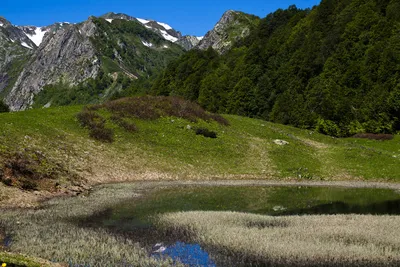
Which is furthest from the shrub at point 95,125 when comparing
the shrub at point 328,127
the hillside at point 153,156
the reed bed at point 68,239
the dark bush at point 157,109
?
the shrub at point 328,127

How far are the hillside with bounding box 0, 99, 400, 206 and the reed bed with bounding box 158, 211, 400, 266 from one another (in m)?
14.2

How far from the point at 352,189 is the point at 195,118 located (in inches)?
1169

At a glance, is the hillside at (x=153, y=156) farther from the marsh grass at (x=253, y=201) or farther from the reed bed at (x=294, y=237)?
the reed bed at (x=294, y=237)

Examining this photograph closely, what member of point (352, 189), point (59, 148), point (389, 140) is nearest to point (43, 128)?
point (59, 148)

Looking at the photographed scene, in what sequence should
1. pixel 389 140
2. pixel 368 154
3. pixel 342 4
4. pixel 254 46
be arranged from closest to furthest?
1. pixel 368 154
2. pixel 389 140
3. pixel 342 4
4. pixel 254 46

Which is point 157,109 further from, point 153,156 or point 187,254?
point 187,254

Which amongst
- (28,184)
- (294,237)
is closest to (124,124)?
(28,184)

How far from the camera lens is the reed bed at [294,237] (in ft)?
57.6

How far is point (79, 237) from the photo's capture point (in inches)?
799

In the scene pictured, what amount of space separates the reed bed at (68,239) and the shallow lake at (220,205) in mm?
1026

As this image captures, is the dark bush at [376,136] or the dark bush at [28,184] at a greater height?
the dark bush at [376,136]

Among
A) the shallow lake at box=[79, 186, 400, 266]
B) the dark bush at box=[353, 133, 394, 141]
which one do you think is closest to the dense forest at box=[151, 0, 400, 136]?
the dark bush at box=[353, 133, 394, 141]

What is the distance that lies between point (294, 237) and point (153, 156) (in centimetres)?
3168

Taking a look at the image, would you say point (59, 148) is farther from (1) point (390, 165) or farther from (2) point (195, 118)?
(1) point (390, 165)
